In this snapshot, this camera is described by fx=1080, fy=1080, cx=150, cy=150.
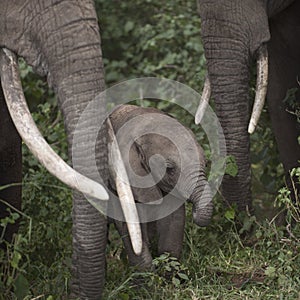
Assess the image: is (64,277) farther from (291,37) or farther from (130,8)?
(130,8)

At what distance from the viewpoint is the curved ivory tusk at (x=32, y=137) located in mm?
3914

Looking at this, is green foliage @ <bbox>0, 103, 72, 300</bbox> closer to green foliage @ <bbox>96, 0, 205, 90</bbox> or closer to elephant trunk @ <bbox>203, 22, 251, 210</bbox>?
elephant trunk @ <bbox>203, 22, 251, 210</bbox>

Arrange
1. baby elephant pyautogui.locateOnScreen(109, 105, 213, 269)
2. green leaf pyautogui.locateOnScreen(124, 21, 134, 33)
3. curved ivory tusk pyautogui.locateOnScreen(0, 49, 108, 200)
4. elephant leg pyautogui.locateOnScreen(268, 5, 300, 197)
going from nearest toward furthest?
curved ivory tusk pyautogui.locateOnScreen(0, 49, 108, 200)
baby elephant pyautogui.locateOnScreen(109, 105, 213, 269)
elephant leg pyautogui.locateOnScreen(268, 5, 300, 197)
green leaf pyautogui.locateOnScreen(124, 21, 134, 33)

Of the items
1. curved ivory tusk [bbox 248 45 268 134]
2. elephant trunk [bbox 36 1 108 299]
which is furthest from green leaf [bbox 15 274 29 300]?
curved ivory tusk [bbox 248 45 268 134]

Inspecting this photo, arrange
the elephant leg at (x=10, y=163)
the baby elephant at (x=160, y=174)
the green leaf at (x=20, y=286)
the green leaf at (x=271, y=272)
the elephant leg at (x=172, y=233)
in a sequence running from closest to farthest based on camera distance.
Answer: the green leaf at (x=20, y=286)
the green leaf at (x=271, y=272)
the baby elephant at (x=160, y=174)
the elephant leg at (x=10, y=163)
the elephant leg at (x=172, y=233)

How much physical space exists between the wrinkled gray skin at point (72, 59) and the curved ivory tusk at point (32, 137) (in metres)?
0.08

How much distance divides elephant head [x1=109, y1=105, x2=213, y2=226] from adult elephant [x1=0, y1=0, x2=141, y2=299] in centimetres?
77

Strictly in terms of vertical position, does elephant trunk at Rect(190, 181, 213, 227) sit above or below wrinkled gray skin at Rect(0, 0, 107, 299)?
below

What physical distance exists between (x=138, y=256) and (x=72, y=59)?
3.95ft

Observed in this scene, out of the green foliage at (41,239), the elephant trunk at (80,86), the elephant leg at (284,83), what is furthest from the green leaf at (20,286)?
the elephant leg at (284,83)

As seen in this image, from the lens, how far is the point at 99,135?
13.5 ft

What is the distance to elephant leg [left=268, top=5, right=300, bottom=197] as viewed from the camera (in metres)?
5.90

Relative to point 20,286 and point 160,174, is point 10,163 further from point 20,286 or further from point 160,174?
point 20,286

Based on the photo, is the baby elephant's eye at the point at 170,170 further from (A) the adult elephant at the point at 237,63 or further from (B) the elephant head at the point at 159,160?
(A) the adult elephant at the point at 237,63
